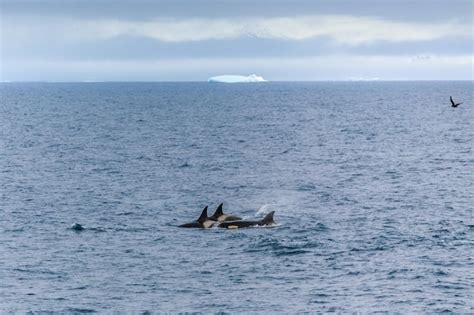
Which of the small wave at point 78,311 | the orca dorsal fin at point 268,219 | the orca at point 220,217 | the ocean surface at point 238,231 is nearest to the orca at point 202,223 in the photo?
the orca at point 220,217

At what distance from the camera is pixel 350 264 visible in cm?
4700

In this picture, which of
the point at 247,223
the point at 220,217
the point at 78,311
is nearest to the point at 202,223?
the point at 220,217

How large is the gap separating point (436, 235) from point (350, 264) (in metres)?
9.66

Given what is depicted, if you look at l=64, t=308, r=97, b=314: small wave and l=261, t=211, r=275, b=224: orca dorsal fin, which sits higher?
l=261, t=211, r=275, b=224: orca dorsal fin

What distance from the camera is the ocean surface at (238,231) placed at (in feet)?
135

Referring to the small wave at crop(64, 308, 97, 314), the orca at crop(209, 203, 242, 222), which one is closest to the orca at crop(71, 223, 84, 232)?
the orca at crop(209, 203, 242, 222)

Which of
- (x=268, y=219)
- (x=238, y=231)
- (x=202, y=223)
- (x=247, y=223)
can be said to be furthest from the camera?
(x=202, y=223)

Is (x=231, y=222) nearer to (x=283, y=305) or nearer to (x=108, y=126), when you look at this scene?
(x=283, y=305)

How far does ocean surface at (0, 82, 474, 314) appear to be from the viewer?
1623 inches

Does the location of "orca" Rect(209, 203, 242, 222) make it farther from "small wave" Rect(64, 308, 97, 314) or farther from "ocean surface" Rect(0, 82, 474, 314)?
"small wave" Rect(64, 308, 97, 314)

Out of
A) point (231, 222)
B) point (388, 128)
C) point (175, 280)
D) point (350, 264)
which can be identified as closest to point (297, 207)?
point (231, 222)

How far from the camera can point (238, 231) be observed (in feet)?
184

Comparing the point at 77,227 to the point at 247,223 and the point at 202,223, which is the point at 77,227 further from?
the point at 247,223

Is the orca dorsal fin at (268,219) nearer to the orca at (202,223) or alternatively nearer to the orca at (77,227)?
the orca at (202,223)
